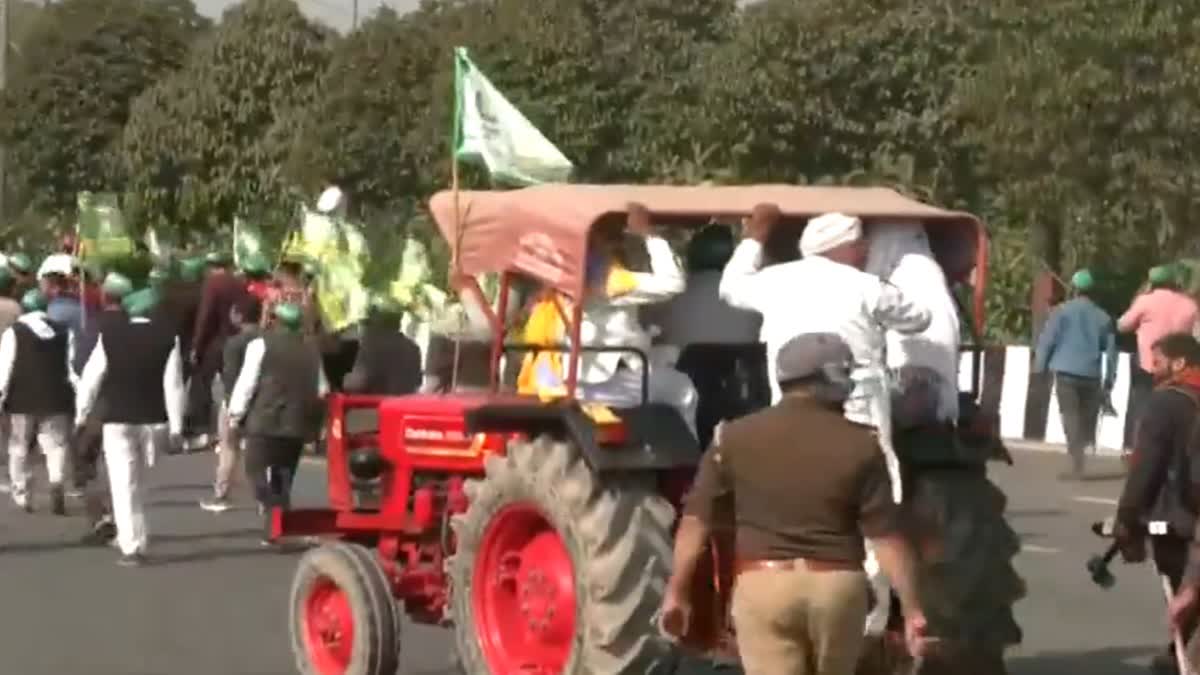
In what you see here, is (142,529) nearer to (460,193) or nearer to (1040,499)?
(460,193)

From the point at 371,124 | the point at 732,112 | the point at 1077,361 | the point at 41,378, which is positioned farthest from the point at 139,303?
the point at 371,124

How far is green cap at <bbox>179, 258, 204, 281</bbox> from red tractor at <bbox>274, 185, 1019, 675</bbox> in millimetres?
13373

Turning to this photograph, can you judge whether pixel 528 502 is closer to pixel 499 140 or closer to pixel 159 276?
pixel 499 140

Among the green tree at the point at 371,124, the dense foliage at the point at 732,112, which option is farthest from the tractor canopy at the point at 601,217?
the green tree at the point at 371,124

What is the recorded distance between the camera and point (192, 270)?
83.4ft

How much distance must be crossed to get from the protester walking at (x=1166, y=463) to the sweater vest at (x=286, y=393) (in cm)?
691

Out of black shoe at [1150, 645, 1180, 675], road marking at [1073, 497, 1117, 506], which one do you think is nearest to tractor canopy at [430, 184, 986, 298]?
black shoe at [1150, 645, 1180, 675]

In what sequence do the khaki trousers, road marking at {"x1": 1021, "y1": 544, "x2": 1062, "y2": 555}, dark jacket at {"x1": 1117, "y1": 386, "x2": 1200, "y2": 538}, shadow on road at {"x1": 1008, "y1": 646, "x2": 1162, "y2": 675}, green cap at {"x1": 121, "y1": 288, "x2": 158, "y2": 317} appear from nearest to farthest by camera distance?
1. the khaki trousers
2. dark jacket at {"x1": 1117, "y1": 386, "x2": 1200, "y2": 538}
3. shadow on road at {"x1": 1008, "y1": 646, "x2": 1162, "y2": 675}
4. green cap at {"x1": 121, "y1": 288, "x2": 158, "y2": 317}
5. road marking at {"x1": 1021, "y1": 544, "x2": 1062, "y2": 555}

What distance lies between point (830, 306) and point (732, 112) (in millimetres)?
24292

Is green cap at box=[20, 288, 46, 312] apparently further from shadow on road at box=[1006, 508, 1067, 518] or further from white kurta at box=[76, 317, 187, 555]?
shadow on road at box=[1006, 508, 1067, 518]

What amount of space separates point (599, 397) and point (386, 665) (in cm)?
156

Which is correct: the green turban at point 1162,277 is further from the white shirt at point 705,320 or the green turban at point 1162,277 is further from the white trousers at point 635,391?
the white trousers at point 635,391

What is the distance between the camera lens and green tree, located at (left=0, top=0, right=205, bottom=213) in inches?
2453

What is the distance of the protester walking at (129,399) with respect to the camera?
16.0 metres
